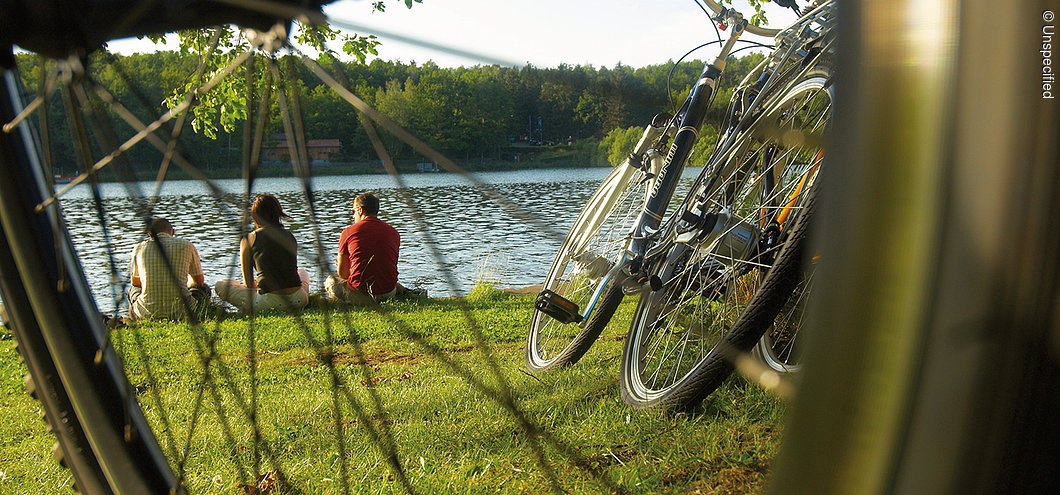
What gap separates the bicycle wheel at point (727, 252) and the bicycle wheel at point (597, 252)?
33 cm

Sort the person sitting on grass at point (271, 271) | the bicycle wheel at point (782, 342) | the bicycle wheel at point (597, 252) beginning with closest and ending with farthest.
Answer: the bicycle wheel at point (782, 342), the bicycle wheel at point (597, 252), the person sitting on grass at point (271, 271)

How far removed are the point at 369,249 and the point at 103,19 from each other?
5877 mm

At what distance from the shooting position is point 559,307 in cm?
322

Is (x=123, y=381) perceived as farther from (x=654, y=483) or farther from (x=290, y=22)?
(x=654, y=483)

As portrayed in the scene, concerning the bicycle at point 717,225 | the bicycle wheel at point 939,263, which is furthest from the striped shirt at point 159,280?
the bicycle wheel at point 939,263

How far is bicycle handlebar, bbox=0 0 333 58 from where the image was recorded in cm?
117

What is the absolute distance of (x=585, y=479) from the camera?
224cm

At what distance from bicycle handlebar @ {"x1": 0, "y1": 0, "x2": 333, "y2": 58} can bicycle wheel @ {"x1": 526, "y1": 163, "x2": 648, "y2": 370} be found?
1.95 meters

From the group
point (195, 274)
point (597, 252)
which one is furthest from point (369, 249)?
point (597, 252)

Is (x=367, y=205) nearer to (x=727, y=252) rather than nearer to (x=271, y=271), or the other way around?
(x=271, y=271)

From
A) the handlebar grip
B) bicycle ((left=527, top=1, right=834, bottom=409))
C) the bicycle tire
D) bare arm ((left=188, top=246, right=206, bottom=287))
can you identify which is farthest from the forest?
bare arm ((left=188, top=246, right=206, bottom=287))

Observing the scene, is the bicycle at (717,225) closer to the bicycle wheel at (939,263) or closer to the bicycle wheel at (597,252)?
the bicycle wheel at (597,252)

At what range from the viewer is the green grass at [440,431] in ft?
7.14

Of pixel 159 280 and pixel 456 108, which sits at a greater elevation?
pixel 456 108
